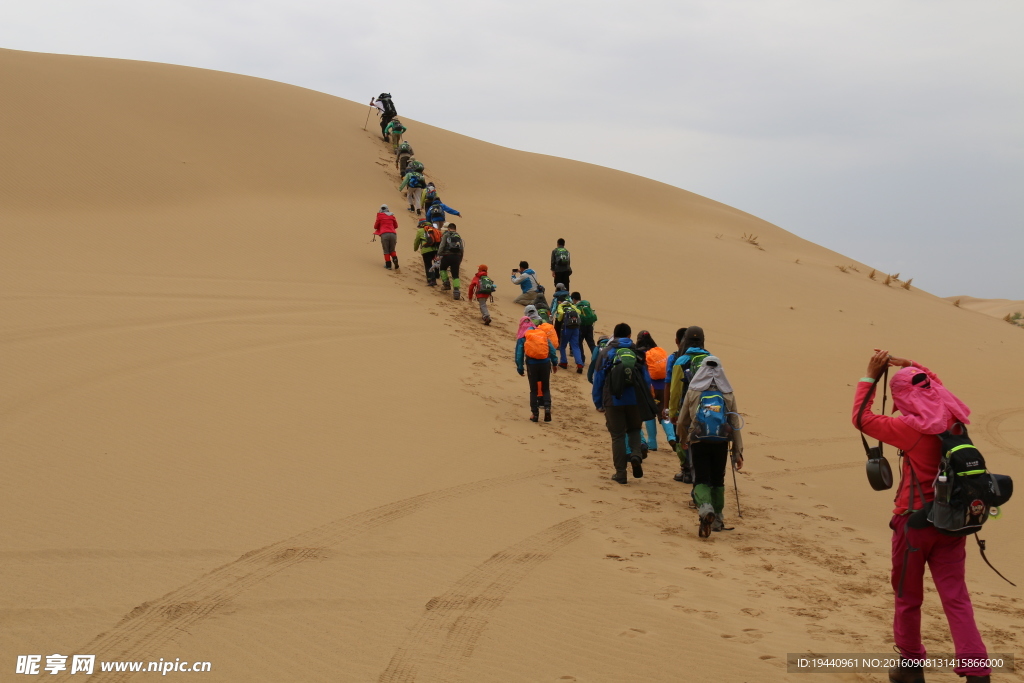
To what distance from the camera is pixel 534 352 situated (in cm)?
964

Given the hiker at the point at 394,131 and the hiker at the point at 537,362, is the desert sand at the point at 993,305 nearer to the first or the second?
the hiker at the point at 394,131

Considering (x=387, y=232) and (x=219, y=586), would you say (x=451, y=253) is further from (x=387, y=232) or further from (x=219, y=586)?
(x=219, y=586)

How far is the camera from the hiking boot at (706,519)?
6.24 meters

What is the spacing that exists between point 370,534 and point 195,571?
129 centimetres

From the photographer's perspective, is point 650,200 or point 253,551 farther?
point 650,200

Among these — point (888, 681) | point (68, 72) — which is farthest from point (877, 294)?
point (68, 72)

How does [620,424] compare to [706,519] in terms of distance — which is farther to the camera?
[620,424]

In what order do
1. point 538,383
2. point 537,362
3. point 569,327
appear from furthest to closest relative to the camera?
point 569,327
point 538,383
point 537,362

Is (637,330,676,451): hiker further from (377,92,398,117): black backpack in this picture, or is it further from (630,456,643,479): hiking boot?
(377,92,398,117): black backpack

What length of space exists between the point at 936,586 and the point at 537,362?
6131 mm

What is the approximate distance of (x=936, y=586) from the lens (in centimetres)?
399

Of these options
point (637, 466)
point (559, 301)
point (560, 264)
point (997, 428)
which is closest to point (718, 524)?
point (637, 466)

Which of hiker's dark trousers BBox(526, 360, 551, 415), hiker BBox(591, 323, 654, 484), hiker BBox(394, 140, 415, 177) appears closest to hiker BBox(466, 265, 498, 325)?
hiker's dark trousers BBox(526, 360, 551, 415)

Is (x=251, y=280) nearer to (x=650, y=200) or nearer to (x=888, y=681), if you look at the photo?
(x=888, y=681)
